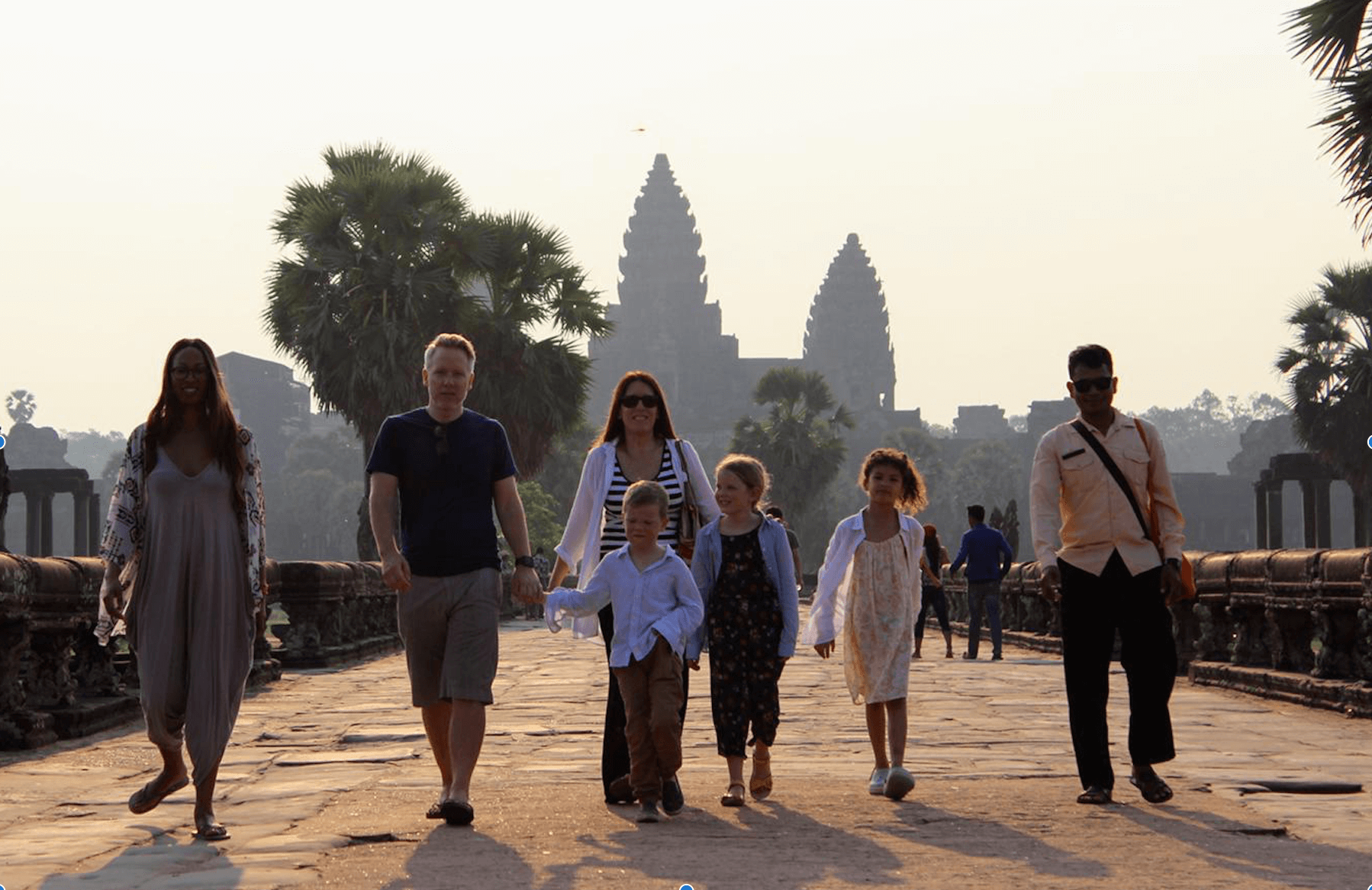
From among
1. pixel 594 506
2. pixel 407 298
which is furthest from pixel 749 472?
pixel 407 298

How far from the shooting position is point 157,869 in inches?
224

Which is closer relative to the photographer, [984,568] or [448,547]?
[448,547]

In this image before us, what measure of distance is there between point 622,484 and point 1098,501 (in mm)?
1797

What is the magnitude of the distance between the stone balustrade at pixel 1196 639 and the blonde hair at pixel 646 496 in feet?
11.8

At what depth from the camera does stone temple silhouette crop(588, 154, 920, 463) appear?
181375 millimetres

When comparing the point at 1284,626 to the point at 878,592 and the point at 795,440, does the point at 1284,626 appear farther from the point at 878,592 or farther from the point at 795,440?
the point at 795,440

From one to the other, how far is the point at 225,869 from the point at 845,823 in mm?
2048

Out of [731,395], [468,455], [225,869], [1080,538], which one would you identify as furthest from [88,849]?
[731,395]

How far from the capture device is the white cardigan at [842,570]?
25.8 feet

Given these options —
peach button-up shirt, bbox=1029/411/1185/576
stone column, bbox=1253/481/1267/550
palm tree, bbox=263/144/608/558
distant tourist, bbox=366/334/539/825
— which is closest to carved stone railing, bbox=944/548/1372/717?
peach button-up shirt, bbox=1029/411/1185/576

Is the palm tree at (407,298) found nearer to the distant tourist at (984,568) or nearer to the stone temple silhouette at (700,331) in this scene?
the distant tourist at (984,568)

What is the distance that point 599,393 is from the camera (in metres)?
170

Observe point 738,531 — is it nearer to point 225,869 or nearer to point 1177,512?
point 1177,512

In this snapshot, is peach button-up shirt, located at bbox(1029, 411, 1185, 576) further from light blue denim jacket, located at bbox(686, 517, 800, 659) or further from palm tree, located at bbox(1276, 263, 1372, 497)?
palm tree, located at bbox(1276, 263, 1372, 497)
